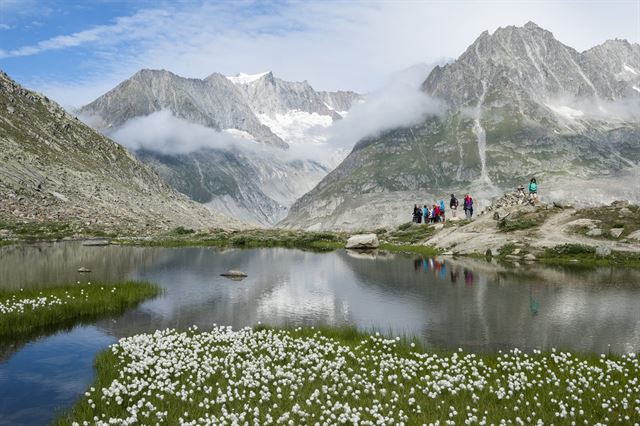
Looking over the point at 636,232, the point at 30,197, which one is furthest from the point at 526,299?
the point at 30,197

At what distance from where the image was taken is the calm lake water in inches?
893

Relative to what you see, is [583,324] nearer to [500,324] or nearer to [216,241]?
[500,324]

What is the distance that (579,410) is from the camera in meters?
16.5

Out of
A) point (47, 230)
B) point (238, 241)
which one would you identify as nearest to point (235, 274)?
point (238, 241)

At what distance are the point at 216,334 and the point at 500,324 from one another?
16187mm

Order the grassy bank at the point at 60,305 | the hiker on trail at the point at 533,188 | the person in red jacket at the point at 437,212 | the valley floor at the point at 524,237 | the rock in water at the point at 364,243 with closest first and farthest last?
the grassy bank at the point at 60,305 → the valley floor at the point at 524,237 → the hiker on trail at the point at 533,188 → the rock in water at the point at 364,243 → the person in red jacket at the point at 437,212

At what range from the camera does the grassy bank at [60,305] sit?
27594 mm

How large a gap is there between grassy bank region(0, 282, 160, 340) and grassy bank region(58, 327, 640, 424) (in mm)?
7339

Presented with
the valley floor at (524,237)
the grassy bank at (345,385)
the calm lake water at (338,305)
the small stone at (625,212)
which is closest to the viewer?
the grassy bank at (345,385)

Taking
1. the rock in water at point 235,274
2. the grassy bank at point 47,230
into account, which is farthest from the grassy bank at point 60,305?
the grassy bank at point 47,230

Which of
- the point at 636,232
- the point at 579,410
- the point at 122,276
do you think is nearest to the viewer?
the point at 579,410

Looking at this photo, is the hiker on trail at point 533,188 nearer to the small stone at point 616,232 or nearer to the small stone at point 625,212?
the small stone at point 625,212

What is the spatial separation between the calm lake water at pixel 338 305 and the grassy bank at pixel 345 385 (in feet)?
7.56

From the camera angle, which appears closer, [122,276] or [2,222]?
[122,276]
